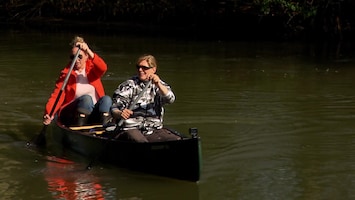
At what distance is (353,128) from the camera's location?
968 centimetres

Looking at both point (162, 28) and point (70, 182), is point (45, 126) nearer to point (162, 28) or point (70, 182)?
point (70, 182)

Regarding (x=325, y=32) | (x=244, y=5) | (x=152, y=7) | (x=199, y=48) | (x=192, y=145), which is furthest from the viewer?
(x=152, y=7)

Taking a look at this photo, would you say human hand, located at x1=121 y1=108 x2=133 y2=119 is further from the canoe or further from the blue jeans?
the blue jeans

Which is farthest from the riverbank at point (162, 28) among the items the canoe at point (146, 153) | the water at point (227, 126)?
the canoe at point (146, 153)

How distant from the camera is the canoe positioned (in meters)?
6.78

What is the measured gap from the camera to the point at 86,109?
856 cm

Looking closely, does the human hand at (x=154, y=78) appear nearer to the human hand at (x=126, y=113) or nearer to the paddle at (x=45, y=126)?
the human hand at (x=126, y=113)

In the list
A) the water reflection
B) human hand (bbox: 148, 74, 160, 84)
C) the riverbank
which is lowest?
the riverbank

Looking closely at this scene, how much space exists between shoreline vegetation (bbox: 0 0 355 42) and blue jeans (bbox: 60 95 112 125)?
14.0m

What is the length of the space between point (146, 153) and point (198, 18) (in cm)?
1961

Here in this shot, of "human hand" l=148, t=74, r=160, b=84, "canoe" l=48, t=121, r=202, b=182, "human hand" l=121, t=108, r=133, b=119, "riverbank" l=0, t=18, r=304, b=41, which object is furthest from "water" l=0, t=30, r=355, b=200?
"riverbank" l=0, t=18, r=304, b=41

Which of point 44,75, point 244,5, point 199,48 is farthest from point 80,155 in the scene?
point 244,5

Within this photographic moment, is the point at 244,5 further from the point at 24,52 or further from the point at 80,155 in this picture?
the point at 80,155

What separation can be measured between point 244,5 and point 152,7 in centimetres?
388
